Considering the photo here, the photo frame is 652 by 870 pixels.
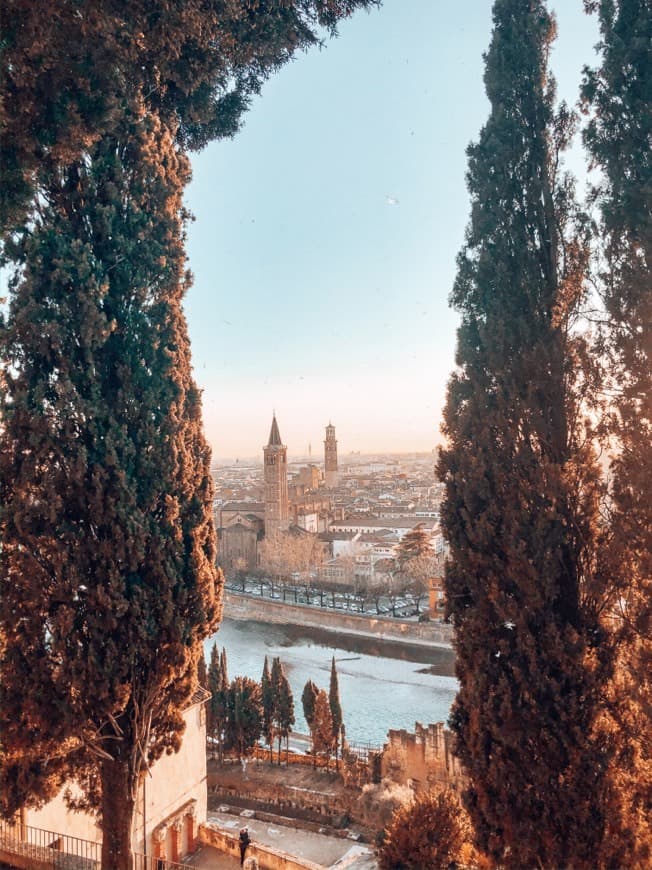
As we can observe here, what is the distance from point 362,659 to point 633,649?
14.7 metres

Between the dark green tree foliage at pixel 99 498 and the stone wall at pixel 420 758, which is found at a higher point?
the dark green tree foliage at pixel 99 498

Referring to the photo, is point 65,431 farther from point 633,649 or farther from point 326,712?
point 326,712

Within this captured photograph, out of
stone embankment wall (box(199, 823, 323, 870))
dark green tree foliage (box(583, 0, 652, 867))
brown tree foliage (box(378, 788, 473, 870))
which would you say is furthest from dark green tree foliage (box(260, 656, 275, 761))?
dark green tree foliage (box(583, 0, 652, 867))

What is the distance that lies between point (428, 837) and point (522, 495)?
8.58 feet

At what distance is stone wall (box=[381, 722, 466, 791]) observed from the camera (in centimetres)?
789

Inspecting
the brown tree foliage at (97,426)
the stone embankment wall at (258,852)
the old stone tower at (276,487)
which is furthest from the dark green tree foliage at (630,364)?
the old stone tower at (276,487)

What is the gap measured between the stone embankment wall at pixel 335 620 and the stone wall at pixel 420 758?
25.7ft

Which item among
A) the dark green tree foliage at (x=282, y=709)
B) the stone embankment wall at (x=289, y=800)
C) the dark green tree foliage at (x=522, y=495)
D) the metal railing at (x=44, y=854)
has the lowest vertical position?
the stone embankment wall at (x=289, y=800)

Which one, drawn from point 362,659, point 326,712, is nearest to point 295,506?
point 362,659

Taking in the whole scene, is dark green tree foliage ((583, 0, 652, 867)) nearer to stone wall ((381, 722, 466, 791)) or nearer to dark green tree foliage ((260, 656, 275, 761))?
stone wall ((381, 722, 466, 791))

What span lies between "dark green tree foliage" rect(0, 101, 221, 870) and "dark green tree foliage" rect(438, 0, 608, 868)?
1400 mm

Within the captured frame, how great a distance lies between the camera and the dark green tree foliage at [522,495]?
8.49ft

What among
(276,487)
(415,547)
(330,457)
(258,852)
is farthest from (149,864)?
(330,457)

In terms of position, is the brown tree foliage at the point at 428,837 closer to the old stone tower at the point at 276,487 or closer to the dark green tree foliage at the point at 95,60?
the dark green tree foliage at the point at 95,60
